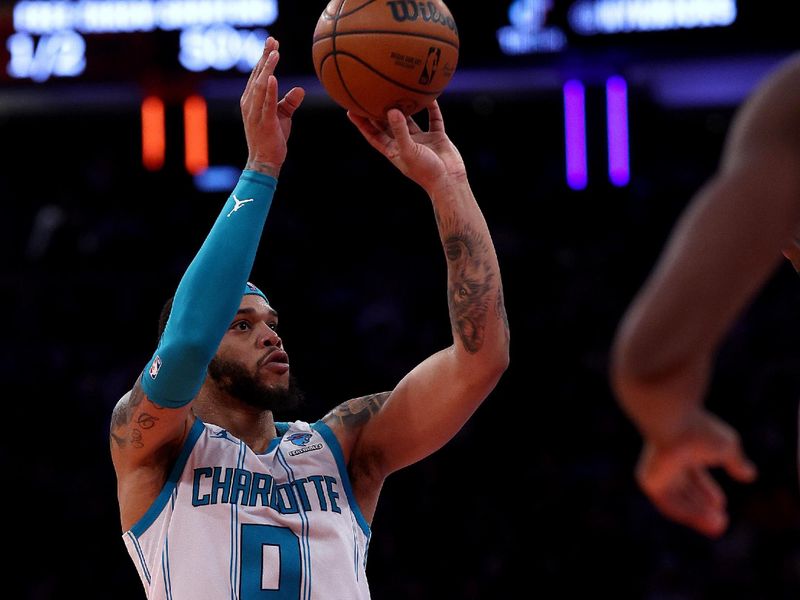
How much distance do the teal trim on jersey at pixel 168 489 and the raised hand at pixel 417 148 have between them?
110 centimetres

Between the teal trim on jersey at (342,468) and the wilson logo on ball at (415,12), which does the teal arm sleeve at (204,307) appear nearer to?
the teal trim on jersey at (342,468)

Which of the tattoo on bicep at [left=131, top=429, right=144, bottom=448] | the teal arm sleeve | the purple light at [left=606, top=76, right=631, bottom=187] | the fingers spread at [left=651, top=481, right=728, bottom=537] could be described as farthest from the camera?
the purple light at [left=606, top=76, right=631, bottom=187]

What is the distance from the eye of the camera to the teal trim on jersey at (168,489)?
3.51 m

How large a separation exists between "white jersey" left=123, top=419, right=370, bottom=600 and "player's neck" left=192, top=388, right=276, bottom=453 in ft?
0.40

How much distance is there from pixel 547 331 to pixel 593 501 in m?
1.57

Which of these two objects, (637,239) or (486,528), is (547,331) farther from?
(486,528)

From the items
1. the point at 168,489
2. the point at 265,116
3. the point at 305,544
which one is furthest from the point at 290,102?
the point at 305,544

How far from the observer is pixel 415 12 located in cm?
370

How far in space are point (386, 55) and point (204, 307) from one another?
100cm

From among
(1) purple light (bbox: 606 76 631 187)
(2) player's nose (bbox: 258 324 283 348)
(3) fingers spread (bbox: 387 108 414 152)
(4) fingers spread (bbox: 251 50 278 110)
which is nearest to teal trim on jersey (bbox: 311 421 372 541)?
(2) player's nose (bbox: 258 324 283 348)

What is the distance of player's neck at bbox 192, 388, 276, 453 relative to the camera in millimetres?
3855

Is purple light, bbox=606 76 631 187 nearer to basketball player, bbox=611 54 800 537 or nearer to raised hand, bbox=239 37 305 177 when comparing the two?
raised hand, bbox=239 37 305 177

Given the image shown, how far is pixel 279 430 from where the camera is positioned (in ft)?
13.2

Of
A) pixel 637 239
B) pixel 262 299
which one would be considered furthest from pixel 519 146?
pixel 262 299
